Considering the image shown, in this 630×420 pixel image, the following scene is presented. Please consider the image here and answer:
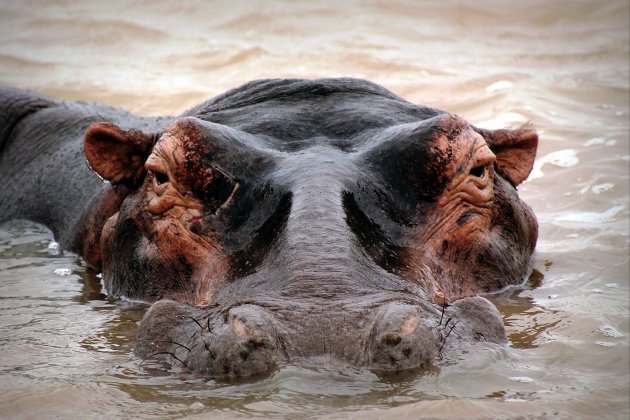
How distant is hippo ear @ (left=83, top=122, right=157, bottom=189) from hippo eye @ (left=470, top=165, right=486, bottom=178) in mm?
2114

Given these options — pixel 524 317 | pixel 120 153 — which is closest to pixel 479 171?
pixel 524 317

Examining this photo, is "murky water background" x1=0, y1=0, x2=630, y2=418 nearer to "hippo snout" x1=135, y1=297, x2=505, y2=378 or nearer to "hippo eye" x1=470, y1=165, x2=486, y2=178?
"hippo snout" x1=135, y1=297, x2=505, y2=378

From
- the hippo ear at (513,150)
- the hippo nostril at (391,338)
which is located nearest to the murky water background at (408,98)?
the hippo nostril at (391,338)

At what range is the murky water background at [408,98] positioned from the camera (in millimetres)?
4855

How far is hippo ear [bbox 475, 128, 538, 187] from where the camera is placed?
7.77m

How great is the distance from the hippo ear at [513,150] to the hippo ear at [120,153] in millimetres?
2328

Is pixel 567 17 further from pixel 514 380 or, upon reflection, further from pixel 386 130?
pixel 514 380

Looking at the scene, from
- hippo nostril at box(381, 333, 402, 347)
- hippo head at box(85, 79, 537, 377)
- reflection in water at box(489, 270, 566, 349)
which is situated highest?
hippo head at box(85, 79, 537, 377)

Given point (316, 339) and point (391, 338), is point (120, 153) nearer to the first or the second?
point (316, 339)

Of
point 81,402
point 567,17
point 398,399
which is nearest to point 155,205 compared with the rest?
point 81,402

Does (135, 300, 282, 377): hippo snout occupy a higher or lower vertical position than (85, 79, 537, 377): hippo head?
lower

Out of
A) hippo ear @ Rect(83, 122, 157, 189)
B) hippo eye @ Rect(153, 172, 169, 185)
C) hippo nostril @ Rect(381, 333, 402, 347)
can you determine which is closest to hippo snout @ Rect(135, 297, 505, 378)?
hippo nostril @ Rect(381, 333, 402, 347)

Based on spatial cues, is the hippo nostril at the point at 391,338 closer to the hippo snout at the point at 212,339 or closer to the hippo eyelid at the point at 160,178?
the hippo snout at the point at 212,339

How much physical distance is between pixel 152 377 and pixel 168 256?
1.52 m
